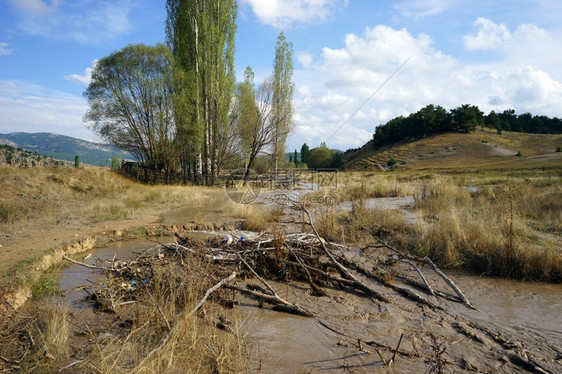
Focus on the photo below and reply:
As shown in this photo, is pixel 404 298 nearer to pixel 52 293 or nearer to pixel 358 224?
pixel 358 224

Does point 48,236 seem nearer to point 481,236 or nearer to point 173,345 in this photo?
point 173,345

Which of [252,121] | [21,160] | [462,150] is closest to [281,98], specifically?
[252,121]

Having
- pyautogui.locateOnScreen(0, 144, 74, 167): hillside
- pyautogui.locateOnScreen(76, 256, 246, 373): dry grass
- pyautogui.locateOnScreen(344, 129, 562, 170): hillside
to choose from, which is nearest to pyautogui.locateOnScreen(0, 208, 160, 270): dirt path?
pyautogui.locateOnScreen(76, 256, 246, 373): dry grass

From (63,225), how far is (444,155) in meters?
60.8

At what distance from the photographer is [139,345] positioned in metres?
3.57

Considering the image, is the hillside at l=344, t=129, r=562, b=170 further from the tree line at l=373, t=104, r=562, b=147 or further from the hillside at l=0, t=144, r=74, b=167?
the hillside at l=0, t=144, r=74, b=167

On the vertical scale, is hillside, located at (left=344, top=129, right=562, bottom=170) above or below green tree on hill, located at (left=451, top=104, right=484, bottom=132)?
below

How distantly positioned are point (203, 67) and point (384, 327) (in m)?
23.6

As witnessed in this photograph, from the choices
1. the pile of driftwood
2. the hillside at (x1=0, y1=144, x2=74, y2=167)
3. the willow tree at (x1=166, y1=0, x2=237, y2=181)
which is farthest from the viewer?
the willow tree at (x1=166, y1=0, x2=237, y2=181)

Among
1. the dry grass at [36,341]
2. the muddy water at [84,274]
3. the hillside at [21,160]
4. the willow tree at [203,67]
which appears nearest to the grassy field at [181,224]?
the dry grass at [36,341]

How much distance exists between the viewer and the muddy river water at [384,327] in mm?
3500

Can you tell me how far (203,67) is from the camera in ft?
79.5

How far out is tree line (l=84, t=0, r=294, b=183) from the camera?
22.9 m

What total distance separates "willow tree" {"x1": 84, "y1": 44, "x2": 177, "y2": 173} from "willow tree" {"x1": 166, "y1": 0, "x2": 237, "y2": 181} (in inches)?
48.0
